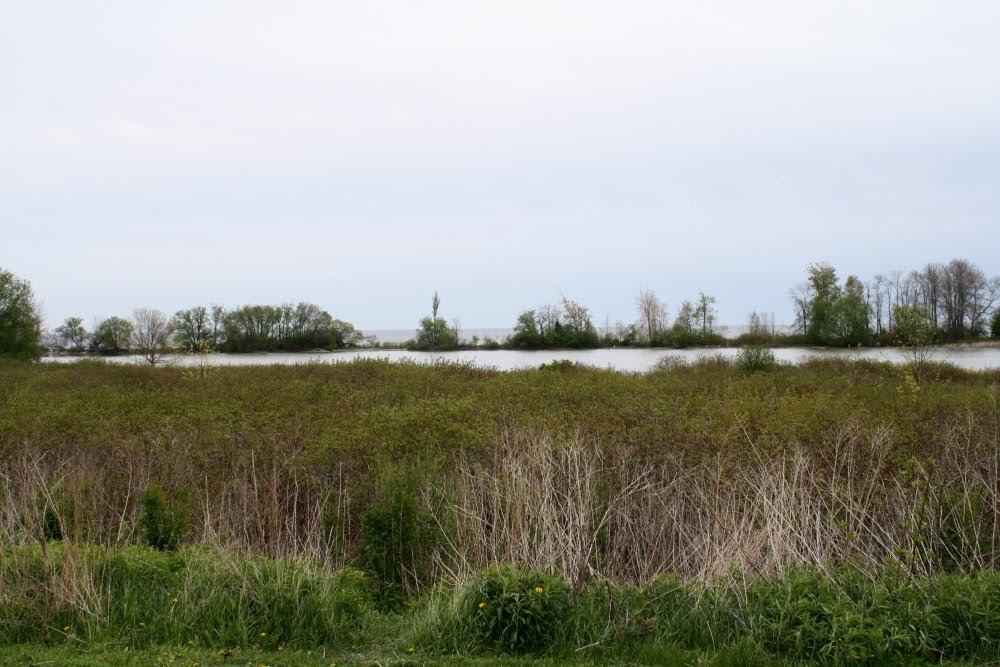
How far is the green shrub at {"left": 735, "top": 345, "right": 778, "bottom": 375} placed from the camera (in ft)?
86.9

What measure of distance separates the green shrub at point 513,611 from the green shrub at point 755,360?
2279 centimetres

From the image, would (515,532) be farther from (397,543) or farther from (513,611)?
(513,611)

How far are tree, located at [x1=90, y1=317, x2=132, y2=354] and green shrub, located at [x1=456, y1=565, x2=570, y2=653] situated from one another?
4555 cm

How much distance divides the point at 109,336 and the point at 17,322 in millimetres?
12125

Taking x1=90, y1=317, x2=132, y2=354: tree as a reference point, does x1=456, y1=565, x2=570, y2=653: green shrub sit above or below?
below

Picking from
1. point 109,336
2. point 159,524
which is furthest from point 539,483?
point 109,336

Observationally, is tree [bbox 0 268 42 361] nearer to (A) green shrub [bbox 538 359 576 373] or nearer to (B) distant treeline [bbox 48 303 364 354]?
(B) distant treeline [bbox 48 303 364 354]

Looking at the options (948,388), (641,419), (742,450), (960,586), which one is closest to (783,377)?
(948,388)

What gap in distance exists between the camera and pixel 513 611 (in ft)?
16.6

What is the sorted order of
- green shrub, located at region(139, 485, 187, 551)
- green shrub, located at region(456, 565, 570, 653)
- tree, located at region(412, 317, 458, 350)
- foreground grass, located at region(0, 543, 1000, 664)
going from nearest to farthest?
foreground grass, located at region(0, 543, 1000, 664)
green shrub, located at region(456, 565, 570, 653)
green shrub, located at region(139, 485, 187, 551)
tree, located at region(412, 317, 458, 350)

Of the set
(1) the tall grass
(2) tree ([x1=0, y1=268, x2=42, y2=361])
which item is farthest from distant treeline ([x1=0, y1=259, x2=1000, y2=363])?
(1) the tall grass

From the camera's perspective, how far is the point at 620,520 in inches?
304

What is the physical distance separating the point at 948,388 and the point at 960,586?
16238 mm

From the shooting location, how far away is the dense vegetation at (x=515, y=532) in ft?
16.6
